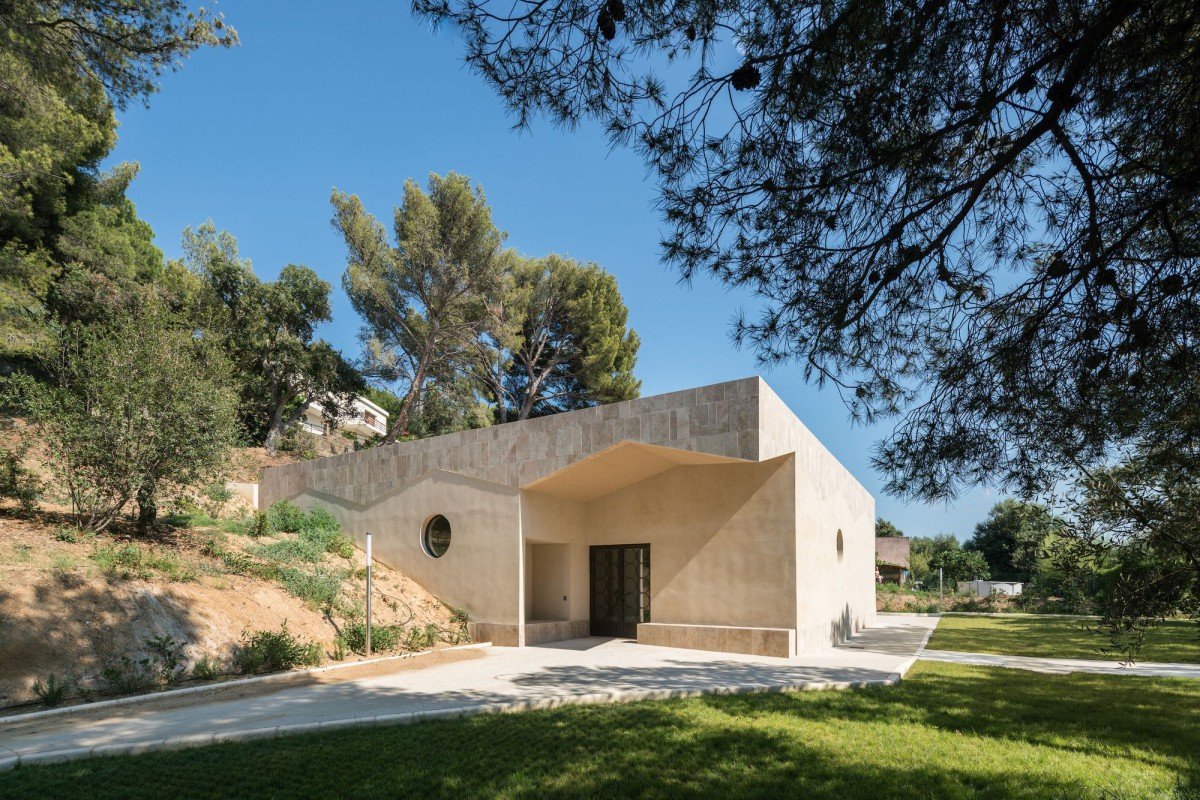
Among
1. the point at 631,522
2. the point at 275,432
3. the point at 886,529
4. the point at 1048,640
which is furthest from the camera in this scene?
the point at 886,529

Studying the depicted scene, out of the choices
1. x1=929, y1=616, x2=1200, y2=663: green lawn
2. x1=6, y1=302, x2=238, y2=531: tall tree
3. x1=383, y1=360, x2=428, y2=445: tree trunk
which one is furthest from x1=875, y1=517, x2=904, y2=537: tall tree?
x1=6, y1=302, x2=238, y2=531: tall tree

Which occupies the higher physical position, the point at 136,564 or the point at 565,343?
the point at 565,343

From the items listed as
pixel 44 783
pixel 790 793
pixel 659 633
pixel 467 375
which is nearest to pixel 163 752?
pixel 44 783

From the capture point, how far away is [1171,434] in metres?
5.58

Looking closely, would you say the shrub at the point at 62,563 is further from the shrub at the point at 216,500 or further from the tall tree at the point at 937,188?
the tall tree at the point at 937,188

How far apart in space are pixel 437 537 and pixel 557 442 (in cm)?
375

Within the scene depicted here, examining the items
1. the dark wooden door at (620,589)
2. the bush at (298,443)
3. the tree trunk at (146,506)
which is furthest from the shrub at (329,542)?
the bush at (298,443)

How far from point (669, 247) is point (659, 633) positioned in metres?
8.93

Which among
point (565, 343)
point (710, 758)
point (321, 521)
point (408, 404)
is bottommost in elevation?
point (710, 758)

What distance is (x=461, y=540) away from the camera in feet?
44.2

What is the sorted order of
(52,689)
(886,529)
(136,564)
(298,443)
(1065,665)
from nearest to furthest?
(52,689) → (136,564) → (1065,665) → (298,443) → (886,529)

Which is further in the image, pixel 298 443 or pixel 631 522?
pixel 298 443

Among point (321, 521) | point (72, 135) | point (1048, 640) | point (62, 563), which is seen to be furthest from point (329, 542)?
point (1048, 640)

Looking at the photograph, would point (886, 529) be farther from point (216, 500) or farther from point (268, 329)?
point (216, 500)
